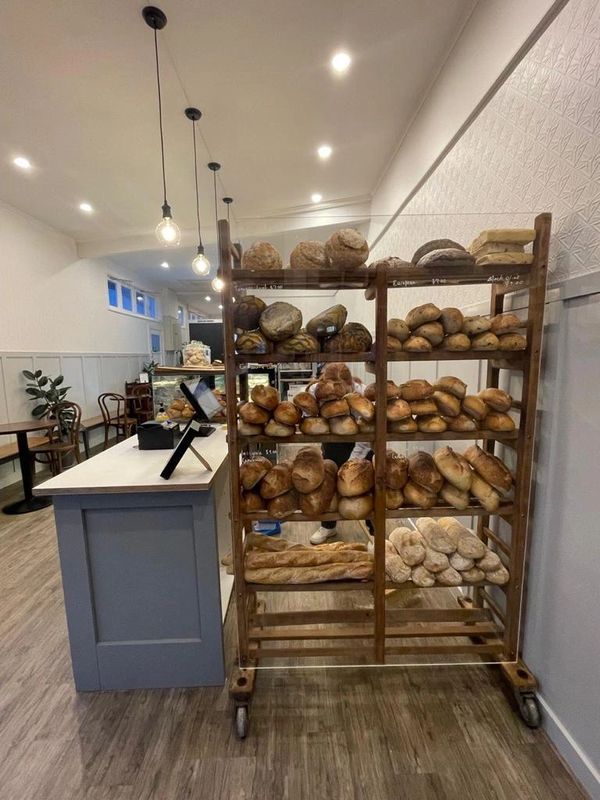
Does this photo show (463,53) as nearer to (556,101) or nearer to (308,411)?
(556,101)

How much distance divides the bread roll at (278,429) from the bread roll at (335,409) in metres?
0.14

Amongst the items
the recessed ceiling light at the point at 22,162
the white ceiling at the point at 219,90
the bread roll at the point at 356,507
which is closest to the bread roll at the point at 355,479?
the bread roll at the point at 356,507

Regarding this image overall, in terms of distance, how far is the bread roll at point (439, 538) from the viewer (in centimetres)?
150

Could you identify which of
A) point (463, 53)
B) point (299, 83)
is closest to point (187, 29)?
point (299, 83)

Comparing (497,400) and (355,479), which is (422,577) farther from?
(497,400)

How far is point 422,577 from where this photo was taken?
1.45m

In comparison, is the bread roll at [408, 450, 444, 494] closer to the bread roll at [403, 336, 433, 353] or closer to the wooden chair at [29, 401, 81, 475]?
the bread roll at [403, 336, 433, 353]

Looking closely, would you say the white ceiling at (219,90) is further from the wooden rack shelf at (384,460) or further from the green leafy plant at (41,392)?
the green leafy plant at (41,392)

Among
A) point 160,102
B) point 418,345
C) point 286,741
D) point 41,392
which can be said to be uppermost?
point 160,102

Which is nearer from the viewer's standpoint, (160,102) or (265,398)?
(265,398)

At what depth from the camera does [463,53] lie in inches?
73.8

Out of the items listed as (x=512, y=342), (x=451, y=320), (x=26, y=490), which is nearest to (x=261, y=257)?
(x=451, y=320)

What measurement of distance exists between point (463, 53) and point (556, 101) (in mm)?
1058

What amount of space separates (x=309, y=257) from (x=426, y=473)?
94cm
